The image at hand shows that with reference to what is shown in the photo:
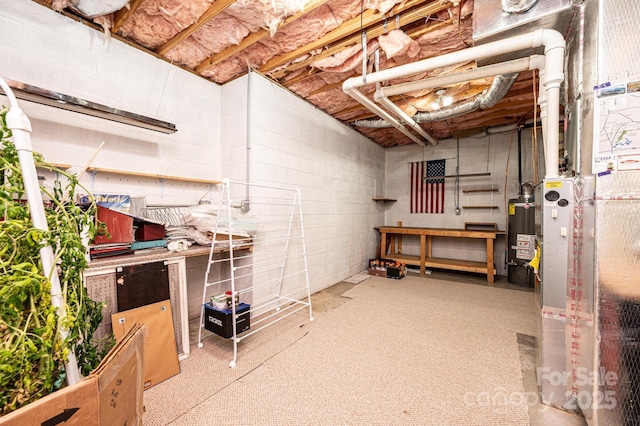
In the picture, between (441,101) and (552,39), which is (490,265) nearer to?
(441,101)

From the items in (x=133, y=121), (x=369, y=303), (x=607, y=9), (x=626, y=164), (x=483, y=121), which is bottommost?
(x=369, y=303)

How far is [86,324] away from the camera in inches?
36.2

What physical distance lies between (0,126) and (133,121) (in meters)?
1.48

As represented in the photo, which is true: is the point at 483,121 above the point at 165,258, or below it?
above

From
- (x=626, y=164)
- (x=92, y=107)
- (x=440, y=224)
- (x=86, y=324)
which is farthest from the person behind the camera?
(x=440, y=224)

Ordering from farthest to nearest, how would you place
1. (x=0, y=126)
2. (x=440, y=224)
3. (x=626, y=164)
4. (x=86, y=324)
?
(x=440, y=224) → (x=626, y=164) → (x=86, y=324) → (x=0, y=126)

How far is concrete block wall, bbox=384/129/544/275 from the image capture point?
15.3 feet

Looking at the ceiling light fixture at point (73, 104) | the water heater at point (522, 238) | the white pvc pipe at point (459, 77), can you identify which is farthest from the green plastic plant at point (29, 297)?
the water heater at point (522, 238)

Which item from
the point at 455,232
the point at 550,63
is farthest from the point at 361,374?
the point at 455,232

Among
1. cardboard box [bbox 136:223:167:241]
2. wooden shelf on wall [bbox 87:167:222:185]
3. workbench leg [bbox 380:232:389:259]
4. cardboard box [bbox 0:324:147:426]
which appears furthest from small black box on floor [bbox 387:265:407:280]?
cardboard box [bbox 0:324:147:426]

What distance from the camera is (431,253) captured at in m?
5.30

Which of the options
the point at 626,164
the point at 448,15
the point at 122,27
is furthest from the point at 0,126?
the point at 448,15

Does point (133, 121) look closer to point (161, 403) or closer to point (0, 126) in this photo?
point (0, 126)

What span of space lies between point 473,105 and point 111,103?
12.4 feet
